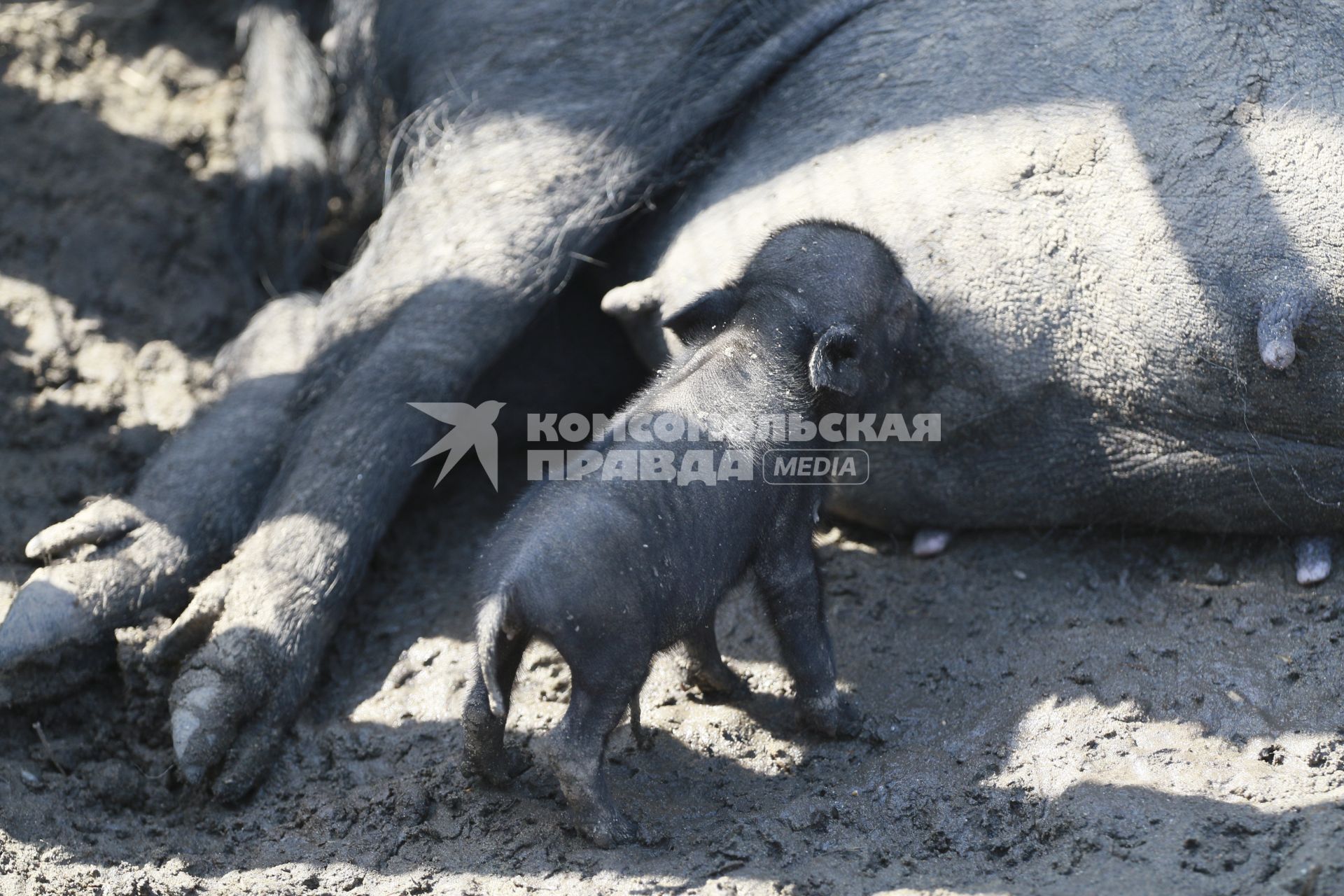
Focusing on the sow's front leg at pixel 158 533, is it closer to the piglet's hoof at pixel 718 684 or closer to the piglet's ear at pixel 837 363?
the piglet's hoof at pixel 718 684

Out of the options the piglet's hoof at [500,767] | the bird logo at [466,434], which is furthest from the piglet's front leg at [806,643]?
the bird logo at [466,434]

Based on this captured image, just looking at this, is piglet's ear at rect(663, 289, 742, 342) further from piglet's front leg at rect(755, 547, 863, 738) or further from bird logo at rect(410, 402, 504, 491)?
bird logo at rect(410, 402, 504, 491)

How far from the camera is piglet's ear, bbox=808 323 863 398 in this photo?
3.19m

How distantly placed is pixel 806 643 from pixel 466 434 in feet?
4.25

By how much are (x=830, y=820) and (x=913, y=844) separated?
0.61ft

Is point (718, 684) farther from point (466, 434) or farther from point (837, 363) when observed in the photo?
point (466, 434)

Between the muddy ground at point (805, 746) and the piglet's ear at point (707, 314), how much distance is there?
800 millimetres

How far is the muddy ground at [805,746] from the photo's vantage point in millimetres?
2867

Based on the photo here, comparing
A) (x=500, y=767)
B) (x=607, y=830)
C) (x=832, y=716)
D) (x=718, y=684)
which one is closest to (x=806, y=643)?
(x=832, y=716)

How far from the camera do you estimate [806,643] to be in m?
3.24

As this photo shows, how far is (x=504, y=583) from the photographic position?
2.81 metres

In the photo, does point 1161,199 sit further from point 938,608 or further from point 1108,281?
point 938,608

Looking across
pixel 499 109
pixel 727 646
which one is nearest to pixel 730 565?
pixel 727 646

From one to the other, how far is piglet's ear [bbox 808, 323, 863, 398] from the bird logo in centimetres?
110
